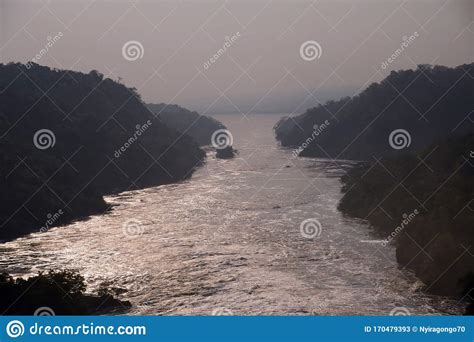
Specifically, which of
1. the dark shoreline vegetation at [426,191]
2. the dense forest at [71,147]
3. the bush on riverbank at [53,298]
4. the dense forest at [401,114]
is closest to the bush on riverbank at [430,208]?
the dark shoreline vegetation at [426,191]

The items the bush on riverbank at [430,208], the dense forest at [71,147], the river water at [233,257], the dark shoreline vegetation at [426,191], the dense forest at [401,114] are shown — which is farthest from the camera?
the dense forest at [401,114]

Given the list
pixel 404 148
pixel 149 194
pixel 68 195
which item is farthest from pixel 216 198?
pixel 404 148

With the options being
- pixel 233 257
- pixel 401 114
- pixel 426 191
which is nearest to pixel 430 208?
pixel 426 191

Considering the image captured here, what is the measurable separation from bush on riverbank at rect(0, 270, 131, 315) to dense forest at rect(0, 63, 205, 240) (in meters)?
26.3

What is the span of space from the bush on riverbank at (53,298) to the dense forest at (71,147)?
26.3 meters

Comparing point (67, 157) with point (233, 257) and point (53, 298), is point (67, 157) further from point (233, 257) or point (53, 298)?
point (53, 298)

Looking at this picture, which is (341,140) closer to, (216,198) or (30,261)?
(216,198)

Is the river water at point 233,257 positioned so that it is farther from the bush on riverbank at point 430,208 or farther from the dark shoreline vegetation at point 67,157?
the dark shoreline vegetation at point 67,157

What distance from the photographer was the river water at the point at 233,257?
29.9 metres

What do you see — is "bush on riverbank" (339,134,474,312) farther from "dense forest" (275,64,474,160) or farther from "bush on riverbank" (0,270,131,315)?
"dense forest" (275,64,474,160)

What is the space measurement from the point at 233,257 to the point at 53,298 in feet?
54.2

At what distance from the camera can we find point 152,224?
56094 millimetres

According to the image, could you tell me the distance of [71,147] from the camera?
8531 centimetres

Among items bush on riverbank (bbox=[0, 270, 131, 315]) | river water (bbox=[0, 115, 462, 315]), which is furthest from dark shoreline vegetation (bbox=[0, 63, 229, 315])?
river water (bbox=[0, 115, 462, 315])
